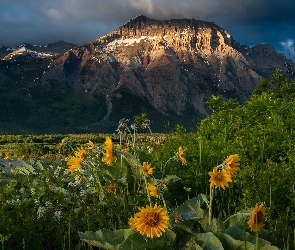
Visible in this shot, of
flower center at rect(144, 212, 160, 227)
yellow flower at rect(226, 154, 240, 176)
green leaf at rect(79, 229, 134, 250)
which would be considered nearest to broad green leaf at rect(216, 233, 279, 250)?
yellow flower at rect(226, 154, 240, 176)

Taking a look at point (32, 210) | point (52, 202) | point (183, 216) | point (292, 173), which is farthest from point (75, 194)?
point (292, 173)

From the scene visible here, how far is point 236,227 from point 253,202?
1377mm

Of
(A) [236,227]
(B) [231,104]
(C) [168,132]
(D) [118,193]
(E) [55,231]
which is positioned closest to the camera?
(A) [236,227]

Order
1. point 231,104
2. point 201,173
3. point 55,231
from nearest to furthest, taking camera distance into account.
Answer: point 55,231 < point 201,173 < point 231,104

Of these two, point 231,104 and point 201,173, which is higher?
point 231,104

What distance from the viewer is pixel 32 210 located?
5441 mm

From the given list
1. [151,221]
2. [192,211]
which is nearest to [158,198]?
[192,211]

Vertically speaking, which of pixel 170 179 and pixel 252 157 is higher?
pixel 252 157

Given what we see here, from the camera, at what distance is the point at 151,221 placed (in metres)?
3.10

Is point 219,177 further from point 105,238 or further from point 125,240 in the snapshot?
point 105,238

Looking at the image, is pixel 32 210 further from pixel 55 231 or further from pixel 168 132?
pixel 168 132

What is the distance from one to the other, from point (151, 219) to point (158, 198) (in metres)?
2.75

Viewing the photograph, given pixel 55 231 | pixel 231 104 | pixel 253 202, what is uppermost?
pixel 231 104

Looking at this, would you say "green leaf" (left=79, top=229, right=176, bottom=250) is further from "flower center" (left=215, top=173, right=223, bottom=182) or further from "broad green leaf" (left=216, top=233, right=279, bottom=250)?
"flower center" (left=215, top=173, right=223, bottom=182)
